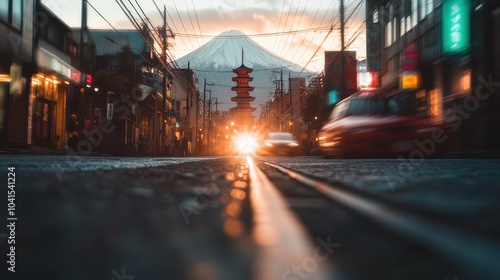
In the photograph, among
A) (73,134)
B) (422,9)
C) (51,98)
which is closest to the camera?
(73,134)

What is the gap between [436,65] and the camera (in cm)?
2231

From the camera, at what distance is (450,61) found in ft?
67.0

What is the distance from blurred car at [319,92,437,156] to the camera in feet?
36.0

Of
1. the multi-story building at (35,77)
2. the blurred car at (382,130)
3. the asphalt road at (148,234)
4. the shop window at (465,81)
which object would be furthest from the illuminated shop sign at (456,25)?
the asphalt road at (148,234)

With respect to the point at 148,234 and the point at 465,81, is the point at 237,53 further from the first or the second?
the point at 148,234

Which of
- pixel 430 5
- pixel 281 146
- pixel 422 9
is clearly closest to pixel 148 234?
pixel 281 146

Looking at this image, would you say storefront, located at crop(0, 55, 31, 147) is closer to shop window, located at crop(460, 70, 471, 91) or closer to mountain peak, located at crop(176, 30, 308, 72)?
shop window, located at crop(460, 70, 471, 91)

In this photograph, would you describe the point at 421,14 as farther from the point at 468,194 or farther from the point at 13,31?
the point at 468,194

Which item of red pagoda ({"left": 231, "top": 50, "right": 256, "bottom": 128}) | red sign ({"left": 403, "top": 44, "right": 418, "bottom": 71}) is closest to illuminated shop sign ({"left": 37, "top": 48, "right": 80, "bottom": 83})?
red sign ({"left": 403, "top": 44, "right": 418, "bottom": 71})

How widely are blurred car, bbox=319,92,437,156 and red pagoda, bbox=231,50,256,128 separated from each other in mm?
88372

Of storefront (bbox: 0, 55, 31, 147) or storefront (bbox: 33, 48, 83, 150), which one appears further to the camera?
storefront (bbox: 33, 48, 83, 150)

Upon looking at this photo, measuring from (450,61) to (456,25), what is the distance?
2.99 meters

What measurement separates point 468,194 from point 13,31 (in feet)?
69.7

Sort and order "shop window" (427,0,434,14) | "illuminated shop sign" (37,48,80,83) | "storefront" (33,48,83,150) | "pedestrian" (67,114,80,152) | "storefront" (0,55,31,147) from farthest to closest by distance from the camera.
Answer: "storefront" (33,48,83,150)
"shop window" (427,0,434,14)
"illuminated shop sign" (37,48,80,83)
"pedestrian" (67,114,80,152)
"storefront" (0,55,31,147)
